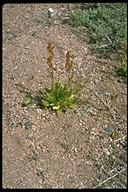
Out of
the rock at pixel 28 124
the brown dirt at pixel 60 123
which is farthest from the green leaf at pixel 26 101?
the rock at pixel 28 124

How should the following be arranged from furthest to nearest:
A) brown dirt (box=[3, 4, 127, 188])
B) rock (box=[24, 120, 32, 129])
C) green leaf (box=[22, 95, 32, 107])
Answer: green leaf (box=[22, 95, 32, 107])
rock (box=[24, 120, 32, 129])
brown dirt (box=[3, 4, 127, 188])

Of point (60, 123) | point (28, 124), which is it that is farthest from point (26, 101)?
point (60, 123)

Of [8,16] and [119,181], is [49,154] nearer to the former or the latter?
[119,181]

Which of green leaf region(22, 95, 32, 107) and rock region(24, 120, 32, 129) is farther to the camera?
green leaf region(22, 95, 32, 107)

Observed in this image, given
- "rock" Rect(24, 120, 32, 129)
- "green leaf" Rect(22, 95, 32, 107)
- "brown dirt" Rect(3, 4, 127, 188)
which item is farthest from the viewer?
"green leaf" Rect(22, 95, 32, 107)

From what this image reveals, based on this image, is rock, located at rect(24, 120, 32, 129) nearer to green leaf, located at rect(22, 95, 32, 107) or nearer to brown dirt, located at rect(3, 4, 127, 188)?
brown dirt, located at rect(3, 4, 127, 188)

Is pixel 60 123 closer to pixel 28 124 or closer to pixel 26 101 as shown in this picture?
pixel 28 124

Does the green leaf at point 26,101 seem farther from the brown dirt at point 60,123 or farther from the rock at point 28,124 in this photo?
the rock at point 28,124

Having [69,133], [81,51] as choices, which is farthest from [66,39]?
[69,133]

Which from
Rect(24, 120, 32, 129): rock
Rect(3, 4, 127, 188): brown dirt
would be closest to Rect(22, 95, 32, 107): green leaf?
Rect(3, 4, 127, 188): brown dirt
